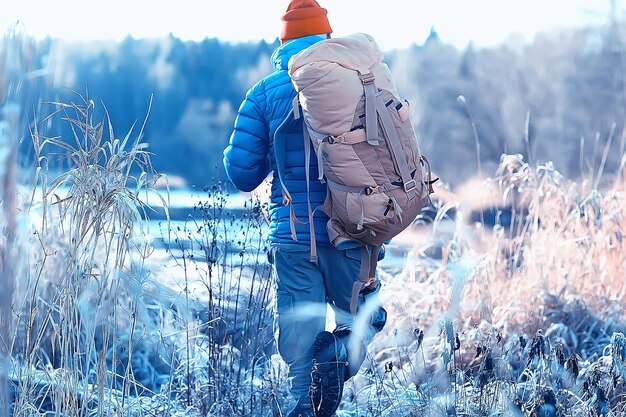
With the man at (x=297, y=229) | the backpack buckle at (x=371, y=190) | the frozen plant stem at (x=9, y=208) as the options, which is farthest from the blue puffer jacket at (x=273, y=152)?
the frozen plant stem at (x=9, y=208)

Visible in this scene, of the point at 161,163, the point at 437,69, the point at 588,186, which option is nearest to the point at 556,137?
the point at 437,69

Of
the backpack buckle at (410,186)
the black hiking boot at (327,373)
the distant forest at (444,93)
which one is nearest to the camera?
the black hiking boot at (327,373)

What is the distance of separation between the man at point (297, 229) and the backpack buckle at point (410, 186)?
0.34 meters

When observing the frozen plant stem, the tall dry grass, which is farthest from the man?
the frozen plant stem

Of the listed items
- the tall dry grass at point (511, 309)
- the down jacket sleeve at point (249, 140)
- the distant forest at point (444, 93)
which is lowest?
the distant forest at point (444, 93)

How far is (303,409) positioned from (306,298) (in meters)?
0.43

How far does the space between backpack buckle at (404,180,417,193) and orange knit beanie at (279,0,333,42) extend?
2.58 ft

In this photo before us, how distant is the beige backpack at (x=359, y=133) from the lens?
3.54m

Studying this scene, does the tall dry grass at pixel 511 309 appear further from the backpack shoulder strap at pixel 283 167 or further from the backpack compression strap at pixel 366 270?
the backpack shoulder strap at pixel 283 167

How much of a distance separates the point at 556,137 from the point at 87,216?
936 inches

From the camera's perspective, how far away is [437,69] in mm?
29781

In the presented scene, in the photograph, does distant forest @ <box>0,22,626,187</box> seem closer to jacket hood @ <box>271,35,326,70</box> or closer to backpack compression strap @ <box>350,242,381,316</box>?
jacket hood @ <box>271,35,326,70</box>

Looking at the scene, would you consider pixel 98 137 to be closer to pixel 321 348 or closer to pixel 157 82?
pixel 321 348

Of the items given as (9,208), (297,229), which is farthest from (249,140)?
(9,208)
